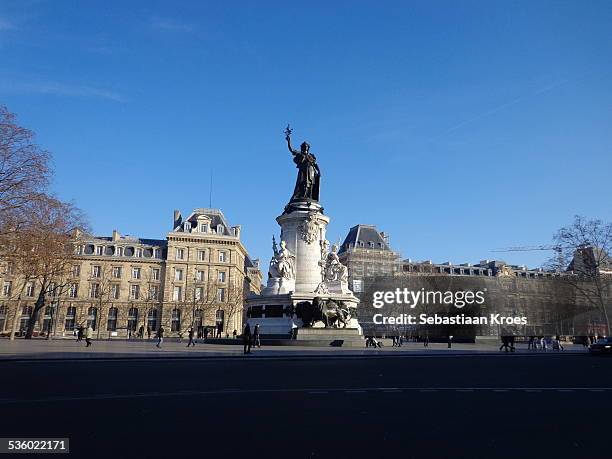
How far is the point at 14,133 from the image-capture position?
104 ft

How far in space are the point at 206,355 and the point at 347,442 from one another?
18.6 meters

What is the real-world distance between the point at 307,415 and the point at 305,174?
1361 inches

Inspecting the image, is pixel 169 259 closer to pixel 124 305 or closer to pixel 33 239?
pixel 124 305

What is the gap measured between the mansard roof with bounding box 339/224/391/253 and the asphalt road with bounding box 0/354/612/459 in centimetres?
9525

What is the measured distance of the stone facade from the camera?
284ft

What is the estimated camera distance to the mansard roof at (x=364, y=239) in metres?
111

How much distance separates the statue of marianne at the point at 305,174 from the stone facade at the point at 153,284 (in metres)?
48.0

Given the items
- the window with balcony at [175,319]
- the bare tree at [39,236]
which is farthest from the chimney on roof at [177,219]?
the bare tree at [39,236]

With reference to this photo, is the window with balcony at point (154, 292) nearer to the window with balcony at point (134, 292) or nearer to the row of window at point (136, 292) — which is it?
the row of window at point (136, 292)

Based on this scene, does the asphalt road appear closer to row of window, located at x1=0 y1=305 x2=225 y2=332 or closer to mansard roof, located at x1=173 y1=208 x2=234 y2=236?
row of window, located at x1=0 y1=305 x2=225 y2=332

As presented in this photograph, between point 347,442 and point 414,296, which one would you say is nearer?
point 347,442

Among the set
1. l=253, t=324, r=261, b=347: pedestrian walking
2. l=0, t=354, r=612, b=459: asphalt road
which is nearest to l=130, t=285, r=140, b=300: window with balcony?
l=253, t=324, r=261, b=347: pedestrian walking

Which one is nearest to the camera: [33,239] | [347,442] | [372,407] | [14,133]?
[347,442]

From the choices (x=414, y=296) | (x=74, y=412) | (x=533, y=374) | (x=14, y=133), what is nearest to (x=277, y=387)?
(x=74, y=412)
